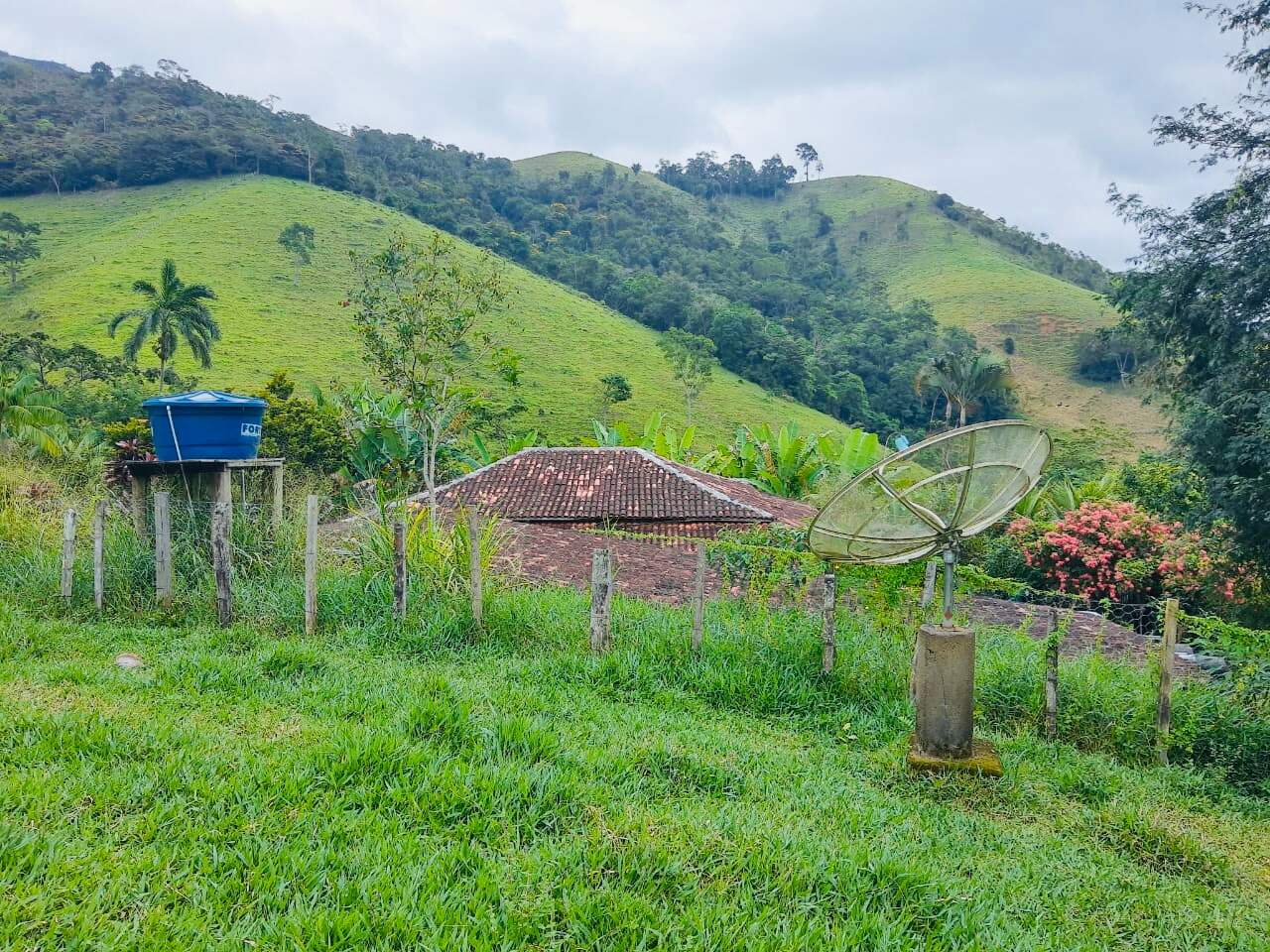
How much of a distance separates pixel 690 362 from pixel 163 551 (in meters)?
41.2

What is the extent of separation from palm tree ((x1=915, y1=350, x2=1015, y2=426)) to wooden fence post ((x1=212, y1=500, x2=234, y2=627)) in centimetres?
4361

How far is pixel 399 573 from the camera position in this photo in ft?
22.0

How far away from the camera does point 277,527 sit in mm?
7828

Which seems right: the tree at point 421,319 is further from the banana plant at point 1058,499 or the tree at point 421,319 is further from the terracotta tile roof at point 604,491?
the banana plant at point 1058,499

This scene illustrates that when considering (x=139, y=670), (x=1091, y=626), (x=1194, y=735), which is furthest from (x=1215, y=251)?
(x=139, y=670)

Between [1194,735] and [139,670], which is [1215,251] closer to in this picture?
[1194,735]

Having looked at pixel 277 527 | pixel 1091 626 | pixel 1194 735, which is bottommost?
pixel 1091 626

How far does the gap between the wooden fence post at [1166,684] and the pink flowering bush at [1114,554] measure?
1065 centimetres

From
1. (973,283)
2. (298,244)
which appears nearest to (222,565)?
(298,244)

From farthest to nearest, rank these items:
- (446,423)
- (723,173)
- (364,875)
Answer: (723,173) < (446,423) < (364,875)

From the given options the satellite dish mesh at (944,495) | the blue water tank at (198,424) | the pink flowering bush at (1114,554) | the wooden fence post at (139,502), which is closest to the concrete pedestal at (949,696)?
the satellite dish mesh at (944,495)

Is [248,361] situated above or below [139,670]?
above

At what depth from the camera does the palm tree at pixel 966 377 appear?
145ft

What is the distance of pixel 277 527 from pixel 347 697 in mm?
3647
